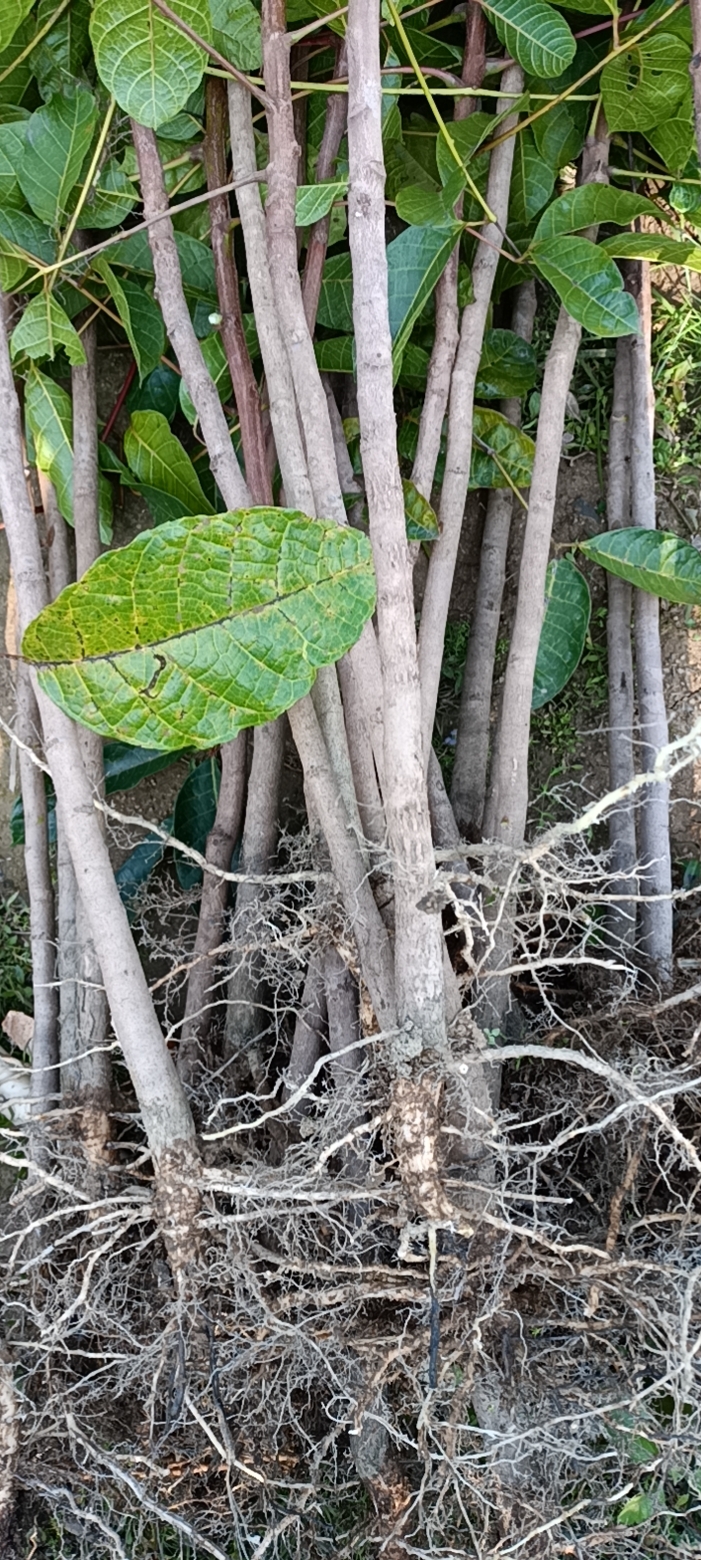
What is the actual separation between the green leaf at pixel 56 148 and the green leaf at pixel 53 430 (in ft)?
0.62

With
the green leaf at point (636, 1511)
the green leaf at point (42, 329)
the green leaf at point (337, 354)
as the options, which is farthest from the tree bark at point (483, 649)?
the green leaf at point (636, 1511)

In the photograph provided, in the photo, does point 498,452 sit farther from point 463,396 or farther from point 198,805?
point 198,805

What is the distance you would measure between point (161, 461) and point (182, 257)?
0.81ft

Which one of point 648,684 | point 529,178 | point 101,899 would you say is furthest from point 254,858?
point 529,178

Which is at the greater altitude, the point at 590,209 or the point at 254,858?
the point at 590,209

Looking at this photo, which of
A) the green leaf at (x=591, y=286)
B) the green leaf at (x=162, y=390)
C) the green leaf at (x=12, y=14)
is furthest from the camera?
the green leaf at (x=162, y=390)

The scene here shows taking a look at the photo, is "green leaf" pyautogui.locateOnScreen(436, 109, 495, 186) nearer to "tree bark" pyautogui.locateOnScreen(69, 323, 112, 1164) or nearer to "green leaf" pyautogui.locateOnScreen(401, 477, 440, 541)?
"green leaf" pyautogui.locateOnScreen(401, 477, 440, 541)

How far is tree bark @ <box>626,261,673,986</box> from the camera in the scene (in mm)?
1259

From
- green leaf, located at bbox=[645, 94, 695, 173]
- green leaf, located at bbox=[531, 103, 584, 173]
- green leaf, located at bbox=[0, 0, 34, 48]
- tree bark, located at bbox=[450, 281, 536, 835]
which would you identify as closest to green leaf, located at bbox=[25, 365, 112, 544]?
green leaf, located at bbox=[0, 0, 34, 48]

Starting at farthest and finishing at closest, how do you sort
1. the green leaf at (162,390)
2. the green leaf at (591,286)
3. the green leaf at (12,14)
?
the green leaf at (162,390)
the green leaf at (591,286)
the green leaf at (12,14)

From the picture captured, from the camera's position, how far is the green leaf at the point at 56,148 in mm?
1061

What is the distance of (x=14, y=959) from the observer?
149 cm

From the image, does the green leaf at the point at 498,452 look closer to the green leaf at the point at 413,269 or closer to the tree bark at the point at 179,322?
the green leaf at the point at 413,269

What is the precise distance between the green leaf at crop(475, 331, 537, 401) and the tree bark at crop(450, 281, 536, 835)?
0.05 metres
